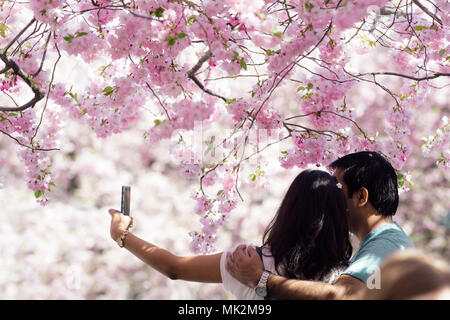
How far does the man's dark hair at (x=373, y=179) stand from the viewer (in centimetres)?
243

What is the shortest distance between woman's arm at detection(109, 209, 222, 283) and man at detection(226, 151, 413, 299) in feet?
0.31

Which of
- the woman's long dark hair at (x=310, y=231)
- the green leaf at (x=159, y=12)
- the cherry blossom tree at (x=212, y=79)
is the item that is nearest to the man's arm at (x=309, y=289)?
the woman's long dark hair at (x=310, y=231)

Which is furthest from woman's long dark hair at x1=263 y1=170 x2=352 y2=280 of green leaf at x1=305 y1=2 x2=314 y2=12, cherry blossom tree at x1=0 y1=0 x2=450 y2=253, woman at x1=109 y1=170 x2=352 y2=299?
green leaf at x1=305 y1=2 x2=314 y2=12

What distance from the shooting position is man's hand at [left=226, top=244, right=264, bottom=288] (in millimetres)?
2010

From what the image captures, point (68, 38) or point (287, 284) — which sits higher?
point (68, 38)

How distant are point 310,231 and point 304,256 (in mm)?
96

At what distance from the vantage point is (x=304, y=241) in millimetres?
2113

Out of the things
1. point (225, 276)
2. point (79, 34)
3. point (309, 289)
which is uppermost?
point (79, 34)

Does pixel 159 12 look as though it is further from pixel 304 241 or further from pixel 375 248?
pixel 375 248

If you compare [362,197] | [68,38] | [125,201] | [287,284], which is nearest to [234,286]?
[287,284]

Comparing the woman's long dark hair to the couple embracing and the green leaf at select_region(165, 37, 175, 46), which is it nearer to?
the couple embracing

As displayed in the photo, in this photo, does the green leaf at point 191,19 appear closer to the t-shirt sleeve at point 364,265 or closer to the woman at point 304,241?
the woman at point 304,241

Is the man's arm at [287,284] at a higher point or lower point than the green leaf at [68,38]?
lower

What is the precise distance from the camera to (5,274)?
776cm
